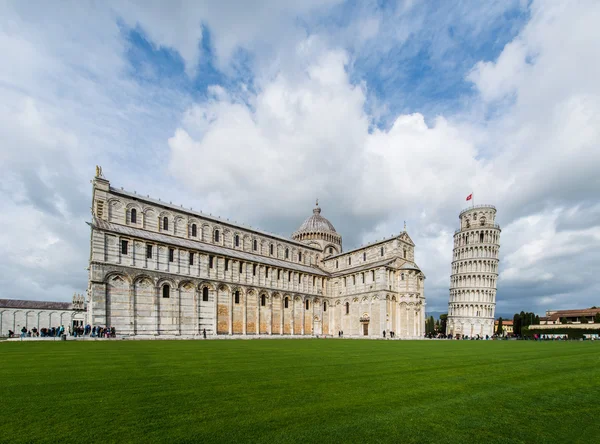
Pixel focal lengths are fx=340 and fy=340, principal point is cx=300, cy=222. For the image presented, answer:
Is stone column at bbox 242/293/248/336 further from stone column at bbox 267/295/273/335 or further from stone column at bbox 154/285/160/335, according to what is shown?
stone column at bbox 154/285/160/335

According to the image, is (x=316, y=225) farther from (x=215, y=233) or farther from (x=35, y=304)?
(x=35, y=304)

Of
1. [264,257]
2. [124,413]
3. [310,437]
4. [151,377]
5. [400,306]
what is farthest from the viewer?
[264,257]

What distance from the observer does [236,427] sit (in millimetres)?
5535

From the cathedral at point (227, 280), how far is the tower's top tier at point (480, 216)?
113ft

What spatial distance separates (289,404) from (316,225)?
60.2 m

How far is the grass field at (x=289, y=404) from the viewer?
5.39 m

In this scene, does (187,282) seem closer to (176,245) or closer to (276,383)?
(176,245)

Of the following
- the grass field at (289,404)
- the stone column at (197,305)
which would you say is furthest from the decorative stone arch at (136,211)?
the grass field at (289,404)

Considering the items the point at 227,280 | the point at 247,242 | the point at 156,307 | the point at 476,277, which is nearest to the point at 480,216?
the point at 476,277

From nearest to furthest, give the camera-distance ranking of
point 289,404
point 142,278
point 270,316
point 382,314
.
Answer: point 289,404 < point 142,278 < point 270,316 < point 382,314

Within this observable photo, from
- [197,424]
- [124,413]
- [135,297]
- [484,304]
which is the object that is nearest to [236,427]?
[197,424]

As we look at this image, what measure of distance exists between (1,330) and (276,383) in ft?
218

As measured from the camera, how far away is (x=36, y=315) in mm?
58469

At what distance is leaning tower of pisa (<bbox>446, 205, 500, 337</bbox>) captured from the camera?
243 ft
